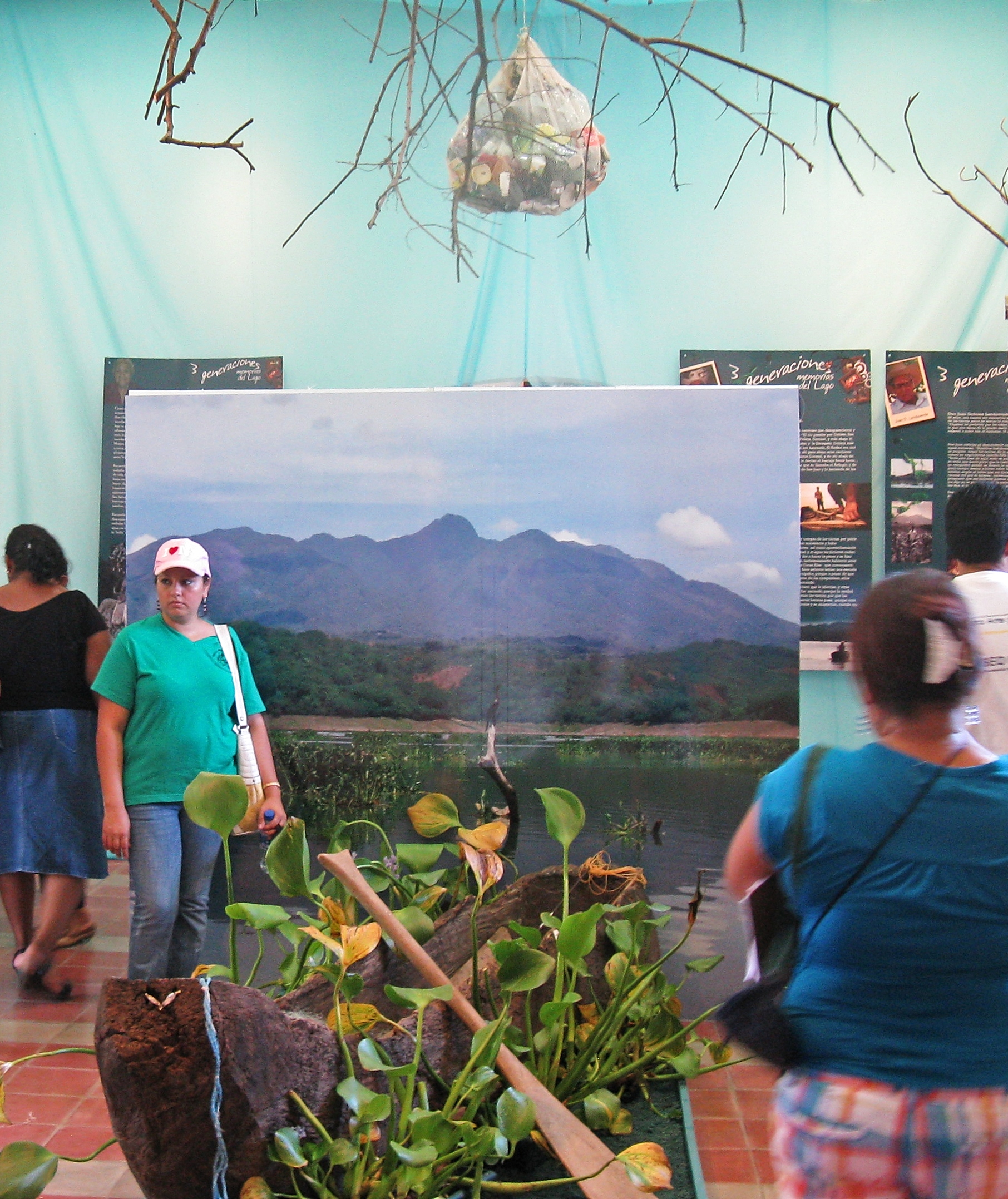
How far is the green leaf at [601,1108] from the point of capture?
6.78 feet

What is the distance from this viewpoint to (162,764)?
2.51 meters

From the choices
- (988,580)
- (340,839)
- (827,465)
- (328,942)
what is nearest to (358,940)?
(328,942)

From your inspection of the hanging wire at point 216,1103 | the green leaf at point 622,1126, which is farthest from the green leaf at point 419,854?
the hanging wire at point 216,1103

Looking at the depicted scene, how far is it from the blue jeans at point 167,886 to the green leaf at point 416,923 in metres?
0.69

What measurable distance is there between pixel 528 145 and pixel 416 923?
1.74m

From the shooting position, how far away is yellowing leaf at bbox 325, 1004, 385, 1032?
187cm

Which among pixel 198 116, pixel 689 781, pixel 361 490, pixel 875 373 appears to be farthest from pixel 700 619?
pixel 198 116

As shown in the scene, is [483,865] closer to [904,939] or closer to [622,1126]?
[622,1126]

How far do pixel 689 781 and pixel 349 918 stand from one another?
1031 millimetres

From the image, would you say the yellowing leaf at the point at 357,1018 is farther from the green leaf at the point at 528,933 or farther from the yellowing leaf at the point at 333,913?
the green leaf at the point at 528,933

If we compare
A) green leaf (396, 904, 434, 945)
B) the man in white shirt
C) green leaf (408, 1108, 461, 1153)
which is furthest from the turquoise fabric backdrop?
green leaf (408, 1108, 461, 1153)

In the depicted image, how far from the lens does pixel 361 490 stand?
2908 millimetres

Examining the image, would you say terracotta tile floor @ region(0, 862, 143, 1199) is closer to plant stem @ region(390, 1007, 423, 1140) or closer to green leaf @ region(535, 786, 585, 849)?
plant stem @ region(390, 1007, 423, 1140)

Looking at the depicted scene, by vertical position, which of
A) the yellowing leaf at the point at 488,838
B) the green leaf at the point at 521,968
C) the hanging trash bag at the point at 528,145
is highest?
the hanging trash bag at the point at 528,145
